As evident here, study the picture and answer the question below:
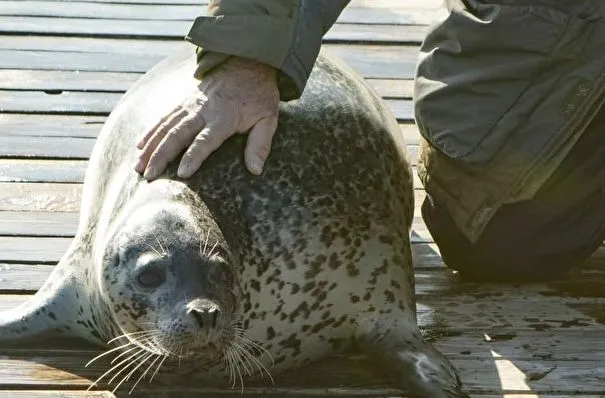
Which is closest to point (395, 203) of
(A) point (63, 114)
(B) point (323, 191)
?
(B) point (323, 191)

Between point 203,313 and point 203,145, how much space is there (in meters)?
0.50

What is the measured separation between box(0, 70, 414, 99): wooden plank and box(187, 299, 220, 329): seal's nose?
245 centimetres

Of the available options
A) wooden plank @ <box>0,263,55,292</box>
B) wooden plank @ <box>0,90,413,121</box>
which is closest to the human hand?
A: wooden plank @ <box>0,263,55,292</box>

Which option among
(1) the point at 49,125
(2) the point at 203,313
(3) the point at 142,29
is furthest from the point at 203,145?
(3) the point at 142,29

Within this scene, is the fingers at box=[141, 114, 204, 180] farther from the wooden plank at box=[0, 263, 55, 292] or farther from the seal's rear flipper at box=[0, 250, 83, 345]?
the wooden plank at box=[0, 263, 55, 292]

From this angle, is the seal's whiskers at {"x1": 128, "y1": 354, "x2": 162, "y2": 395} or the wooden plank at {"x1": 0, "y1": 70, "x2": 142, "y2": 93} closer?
the seal's whiskers at {"x1": 128, "y1": 354, "x2": 162, "y2": 395}

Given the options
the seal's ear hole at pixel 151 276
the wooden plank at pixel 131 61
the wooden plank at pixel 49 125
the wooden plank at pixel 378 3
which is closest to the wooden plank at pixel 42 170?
the wooden plank at pixel 49 125

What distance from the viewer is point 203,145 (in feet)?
10.4

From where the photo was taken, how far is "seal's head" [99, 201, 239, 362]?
284 cm

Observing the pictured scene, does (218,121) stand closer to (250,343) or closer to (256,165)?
(256,165)

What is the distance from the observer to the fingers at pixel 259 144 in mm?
3227

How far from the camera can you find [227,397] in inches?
125

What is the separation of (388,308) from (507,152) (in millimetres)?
563

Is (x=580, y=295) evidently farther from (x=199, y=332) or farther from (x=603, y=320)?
(x=199, y=332)
